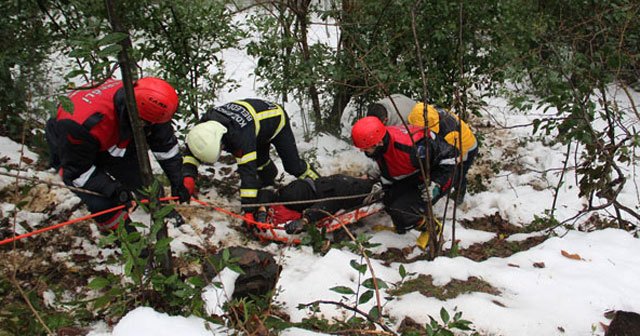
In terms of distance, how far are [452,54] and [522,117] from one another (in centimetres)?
305

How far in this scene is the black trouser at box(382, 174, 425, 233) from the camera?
4.42m

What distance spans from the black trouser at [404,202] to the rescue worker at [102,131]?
2193 mm

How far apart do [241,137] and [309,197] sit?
86cm

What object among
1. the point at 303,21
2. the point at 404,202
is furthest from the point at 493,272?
the point at 303,21

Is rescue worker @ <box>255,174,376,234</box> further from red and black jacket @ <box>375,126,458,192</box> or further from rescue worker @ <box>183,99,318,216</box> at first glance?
red and black jacket @ <box>375,126,458,192</box>

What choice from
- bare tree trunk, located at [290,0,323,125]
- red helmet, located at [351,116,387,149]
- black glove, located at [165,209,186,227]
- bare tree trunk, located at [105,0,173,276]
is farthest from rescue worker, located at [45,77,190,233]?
bare tree trunk, located at [290,0,323,125]

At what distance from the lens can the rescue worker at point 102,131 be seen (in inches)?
130

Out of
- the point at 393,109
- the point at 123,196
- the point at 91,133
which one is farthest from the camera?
the point at 393,109

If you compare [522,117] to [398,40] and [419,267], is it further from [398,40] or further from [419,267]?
[419,267]

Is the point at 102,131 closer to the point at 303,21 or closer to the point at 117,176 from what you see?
the point at 117,176

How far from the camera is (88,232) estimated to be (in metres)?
4.09

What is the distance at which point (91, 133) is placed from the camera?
3348 millimetres

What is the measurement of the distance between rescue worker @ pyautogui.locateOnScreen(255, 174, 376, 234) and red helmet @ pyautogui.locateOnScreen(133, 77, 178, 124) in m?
1.38

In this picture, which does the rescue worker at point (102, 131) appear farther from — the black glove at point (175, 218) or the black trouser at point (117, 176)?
the black glove at point (175, 218)
